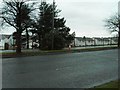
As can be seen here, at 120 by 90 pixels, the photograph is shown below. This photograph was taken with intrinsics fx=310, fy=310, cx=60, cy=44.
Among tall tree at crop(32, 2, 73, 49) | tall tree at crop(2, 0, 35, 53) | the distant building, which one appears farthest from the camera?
the distant building

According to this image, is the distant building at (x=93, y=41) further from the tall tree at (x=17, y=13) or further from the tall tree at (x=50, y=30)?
the tall tree at (x=17, y=13)

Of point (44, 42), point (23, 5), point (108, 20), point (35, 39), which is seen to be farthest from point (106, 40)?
point (23, 5)

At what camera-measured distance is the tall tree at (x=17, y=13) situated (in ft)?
109

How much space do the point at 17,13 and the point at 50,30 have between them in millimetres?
20859

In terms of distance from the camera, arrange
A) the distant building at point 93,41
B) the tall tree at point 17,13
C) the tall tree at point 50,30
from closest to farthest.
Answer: the tall tree at point 17,13, the tall tree at point 50,30, the distant building at point 93,41

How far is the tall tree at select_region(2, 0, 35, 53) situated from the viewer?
33250mm

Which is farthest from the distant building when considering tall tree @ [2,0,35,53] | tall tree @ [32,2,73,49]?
tall tree @ [2,0,35,53]

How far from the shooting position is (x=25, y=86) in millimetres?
11094

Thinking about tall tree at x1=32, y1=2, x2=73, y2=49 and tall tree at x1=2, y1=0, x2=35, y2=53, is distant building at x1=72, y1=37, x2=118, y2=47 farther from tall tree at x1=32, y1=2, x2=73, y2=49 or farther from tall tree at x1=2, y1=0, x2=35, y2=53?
tall tree at x1=2, y1=0, x2=35, y2=53

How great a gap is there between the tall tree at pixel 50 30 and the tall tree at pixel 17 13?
25.6 ft

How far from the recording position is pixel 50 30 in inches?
2148

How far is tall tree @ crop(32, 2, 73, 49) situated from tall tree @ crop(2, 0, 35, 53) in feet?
25.6

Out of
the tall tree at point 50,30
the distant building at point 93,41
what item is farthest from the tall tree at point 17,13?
the distant building at point 93,41

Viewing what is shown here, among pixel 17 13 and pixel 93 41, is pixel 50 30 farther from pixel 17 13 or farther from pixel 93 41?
pixel 93 41
